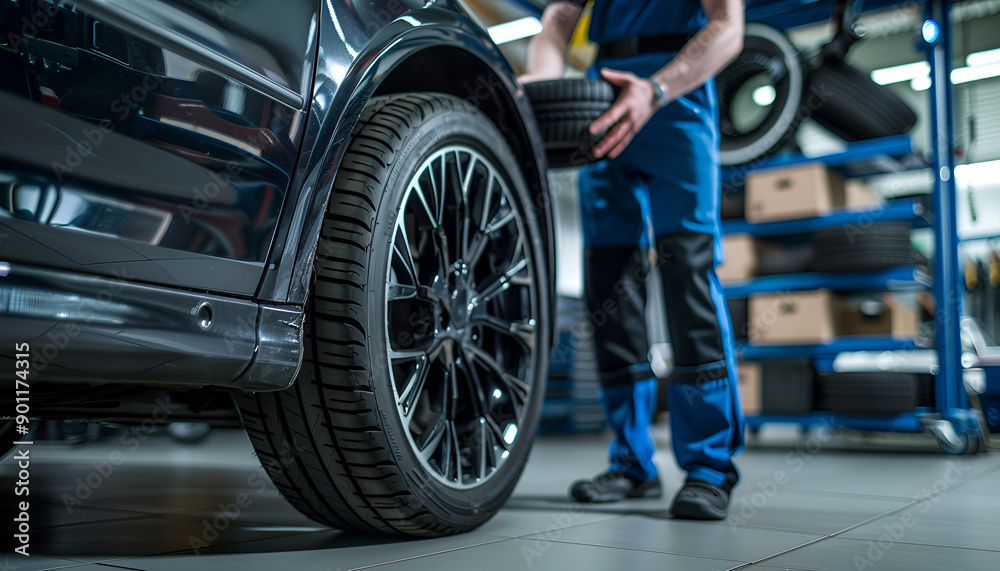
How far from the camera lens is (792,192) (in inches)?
158

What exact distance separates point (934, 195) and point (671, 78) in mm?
2641

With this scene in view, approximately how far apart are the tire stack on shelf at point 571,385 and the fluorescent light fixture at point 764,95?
194 cm

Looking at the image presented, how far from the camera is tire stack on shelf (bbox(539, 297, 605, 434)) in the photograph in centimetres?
542

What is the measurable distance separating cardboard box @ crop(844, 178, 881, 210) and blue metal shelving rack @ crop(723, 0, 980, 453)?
127mm

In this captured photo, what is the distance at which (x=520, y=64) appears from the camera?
759cm

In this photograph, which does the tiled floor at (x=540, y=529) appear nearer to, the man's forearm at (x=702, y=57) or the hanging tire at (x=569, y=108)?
the hanging tire at (x=569, y=108)

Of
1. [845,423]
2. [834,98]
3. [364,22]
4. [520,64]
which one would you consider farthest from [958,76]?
[364,22]

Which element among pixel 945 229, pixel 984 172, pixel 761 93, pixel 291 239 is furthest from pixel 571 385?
pixel 984 172

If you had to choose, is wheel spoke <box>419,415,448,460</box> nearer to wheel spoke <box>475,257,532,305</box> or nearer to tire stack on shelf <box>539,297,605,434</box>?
wheel spoke <box>475,257,532,305</box>

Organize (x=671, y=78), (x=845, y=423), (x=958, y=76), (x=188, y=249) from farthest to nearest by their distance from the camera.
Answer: (x=958, y=76), (x=845, y=423), (x=671, y=78), (x=188, y=249)

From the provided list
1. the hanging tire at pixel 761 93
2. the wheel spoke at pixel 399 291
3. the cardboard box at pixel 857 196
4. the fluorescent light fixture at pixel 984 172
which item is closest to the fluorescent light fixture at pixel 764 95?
the hanging tire at pixel 761 93

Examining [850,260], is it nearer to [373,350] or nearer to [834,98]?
[834,98]

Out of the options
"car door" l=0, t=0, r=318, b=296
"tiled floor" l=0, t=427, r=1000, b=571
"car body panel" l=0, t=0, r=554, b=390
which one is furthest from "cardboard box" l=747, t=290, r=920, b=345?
"car door" l=0, t=0, r=318, b=296

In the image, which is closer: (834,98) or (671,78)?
(671,78)
